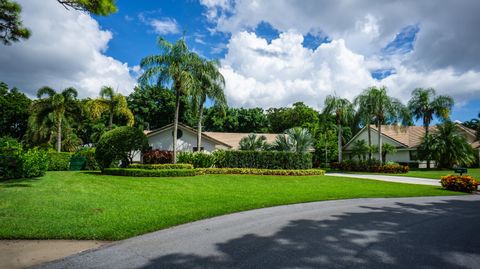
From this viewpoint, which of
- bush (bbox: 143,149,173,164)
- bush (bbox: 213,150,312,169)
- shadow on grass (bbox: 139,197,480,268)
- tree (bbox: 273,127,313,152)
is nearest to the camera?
shadow on grass (bbox: 139,197,480,268)

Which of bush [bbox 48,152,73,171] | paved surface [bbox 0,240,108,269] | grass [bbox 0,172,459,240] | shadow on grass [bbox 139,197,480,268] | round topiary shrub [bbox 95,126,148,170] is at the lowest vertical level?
paved surface [bbox 0,240,108,269]

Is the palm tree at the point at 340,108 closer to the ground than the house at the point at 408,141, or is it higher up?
higher up

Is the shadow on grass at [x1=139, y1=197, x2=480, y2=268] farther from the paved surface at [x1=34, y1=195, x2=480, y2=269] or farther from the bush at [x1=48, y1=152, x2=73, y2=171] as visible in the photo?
the bush at [x1=48, y1=152, x2=73, y2=171]

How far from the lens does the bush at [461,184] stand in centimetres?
1558

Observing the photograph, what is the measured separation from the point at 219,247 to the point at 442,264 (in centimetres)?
378

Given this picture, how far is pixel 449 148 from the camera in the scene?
111 feet

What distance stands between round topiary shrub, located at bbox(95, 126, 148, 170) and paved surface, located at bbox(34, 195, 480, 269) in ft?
45.8

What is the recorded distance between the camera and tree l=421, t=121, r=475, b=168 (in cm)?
3388

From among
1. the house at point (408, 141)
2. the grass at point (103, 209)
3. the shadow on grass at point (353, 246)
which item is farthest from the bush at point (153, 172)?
the house at point (408, 141)

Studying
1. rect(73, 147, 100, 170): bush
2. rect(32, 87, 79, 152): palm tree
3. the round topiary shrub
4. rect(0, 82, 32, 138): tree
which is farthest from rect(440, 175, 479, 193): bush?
rect(0, 82, 32, 138): tree

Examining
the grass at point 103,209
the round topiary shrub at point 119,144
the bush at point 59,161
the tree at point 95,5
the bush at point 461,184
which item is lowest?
the grass at point 103,209

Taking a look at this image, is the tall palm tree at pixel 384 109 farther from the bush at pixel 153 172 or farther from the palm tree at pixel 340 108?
Result: the bush at pixel 153 172

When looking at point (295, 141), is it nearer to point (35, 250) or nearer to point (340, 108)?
point (340, 108)

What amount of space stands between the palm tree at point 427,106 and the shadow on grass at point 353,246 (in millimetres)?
35930
